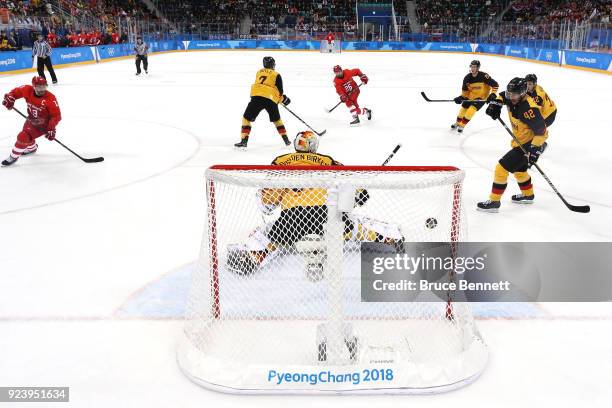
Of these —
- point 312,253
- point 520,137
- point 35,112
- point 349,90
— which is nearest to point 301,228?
point 312,253

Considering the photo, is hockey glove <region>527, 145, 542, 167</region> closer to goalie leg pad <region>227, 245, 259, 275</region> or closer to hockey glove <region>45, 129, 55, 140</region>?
goalie leg pad <region>227, 245, 259, 275</region>

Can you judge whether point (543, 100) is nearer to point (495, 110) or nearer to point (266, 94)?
point (495, 110)

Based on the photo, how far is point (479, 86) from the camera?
7496 millimetres

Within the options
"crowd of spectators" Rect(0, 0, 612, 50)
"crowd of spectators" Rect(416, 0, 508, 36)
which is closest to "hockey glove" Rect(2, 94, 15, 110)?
"crowd of spectators" Rect(0, 0, 612, 50)

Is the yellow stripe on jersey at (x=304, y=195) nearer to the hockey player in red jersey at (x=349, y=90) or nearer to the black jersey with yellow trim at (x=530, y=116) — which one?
the black jersey with yellow trim at (x=530, y=116)

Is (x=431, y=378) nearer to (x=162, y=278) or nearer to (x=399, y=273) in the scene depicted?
(x=399, y=273)

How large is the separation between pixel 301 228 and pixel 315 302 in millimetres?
435

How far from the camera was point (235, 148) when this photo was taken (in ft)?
21.5

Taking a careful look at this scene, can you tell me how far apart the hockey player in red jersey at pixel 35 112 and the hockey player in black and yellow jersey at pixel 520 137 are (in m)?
4.26

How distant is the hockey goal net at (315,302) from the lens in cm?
214

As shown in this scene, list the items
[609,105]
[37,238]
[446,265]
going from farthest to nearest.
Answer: [609,105], [37,238], [446,265]

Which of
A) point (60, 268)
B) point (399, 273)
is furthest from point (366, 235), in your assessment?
point (60, 268)

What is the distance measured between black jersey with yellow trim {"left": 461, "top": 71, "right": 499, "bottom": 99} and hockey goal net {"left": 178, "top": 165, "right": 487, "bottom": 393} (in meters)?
4.91

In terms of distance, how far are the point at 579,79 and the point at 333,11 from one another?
20.1 meters
